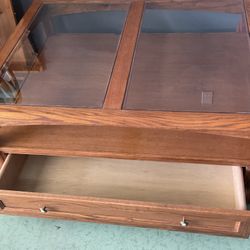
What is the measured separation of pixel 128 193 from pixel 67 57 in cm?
43

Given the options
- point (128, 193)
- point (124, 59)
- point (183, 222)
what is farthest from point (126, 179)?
point (124, 59)

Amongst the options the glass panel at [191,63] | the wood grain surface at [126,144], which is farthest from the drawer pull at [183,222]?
the glass panel at [191,63]

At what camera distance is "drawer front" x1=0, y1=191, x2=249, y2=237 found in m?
0.69

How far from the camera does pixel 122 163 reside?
0.90 m

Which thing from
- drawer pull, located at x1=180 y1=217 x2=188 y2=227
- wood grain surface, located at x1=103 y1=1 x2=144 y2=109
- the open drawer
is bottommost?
drawer pull, located at x1=180 y1=217 x2=188 y2=227

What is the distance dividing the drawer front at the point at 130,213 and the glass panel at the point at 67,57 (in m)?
0.22

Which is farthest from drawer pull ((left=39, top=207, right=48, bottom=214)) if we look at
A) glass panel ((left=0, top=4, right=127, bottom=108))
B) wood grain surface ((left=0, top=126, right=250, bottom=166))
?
glass panel ((left=0, top=4, right=127, bottom=108))

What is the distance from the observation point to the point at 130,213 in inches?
29.0

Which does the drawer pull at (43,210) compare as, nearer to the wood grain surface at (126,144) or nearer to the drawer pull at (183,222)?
the wood grain surface at (126,144)

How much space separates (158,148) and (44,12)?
603 mm

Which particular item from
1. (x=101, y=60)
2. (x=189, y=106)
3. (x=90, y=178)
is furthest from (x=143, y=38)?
(x=90, y=178)

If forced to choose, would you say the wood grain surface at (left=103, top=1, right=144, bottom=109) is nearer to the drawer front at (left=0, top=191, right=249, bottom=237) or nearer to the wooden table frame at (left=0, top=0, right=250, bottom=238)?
the wooden table frame at (left=0, top=0, right=250, bottom=238)

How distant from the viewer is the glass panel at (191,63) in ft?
2.44

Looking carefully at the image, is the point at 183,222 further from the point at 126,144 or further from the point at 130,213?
the point at 126,144
